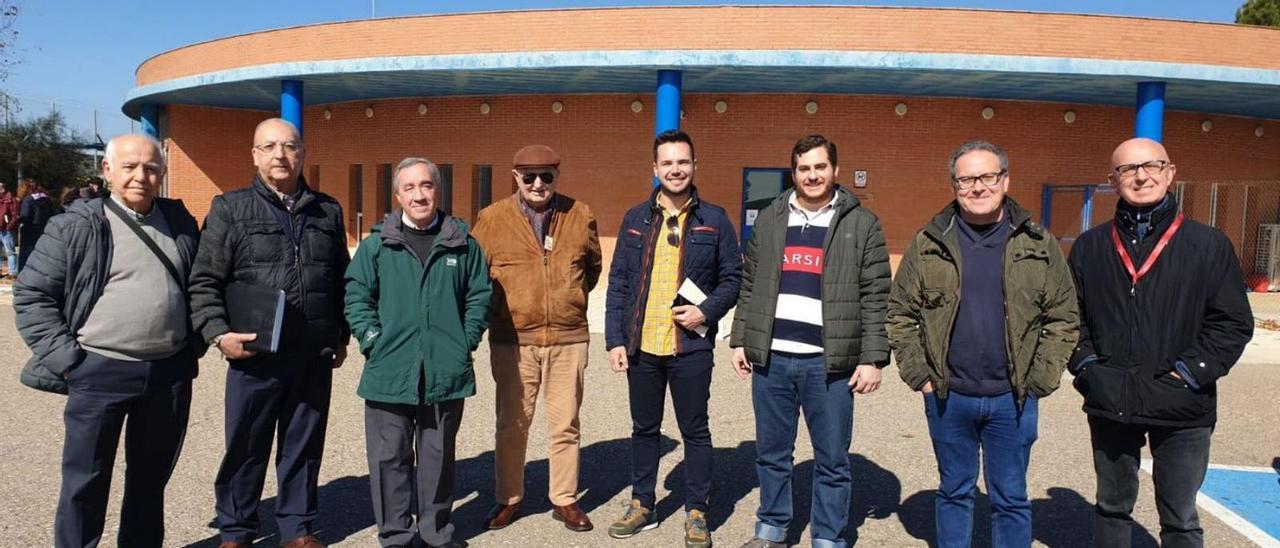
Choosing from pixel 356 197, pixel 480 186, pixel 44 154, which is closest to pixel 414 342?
pixel 480 186

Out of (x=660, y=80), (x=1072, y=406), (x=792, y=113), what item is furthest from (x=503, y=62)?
(x=1072, y=406)

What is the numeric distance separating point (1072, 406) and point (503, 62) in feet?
32.5

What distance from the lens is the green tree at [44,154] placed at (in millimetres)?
30297

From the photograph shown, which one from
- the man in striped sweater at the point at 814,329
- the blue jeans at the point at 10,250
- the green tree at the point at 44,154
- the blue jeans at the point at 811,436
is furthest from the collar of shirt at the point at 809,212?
the green tree at the point at 44,154

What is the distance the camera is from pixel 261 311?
330 centimetres

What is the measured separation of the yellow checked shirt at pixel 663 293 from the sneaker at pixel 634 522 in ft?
2.46

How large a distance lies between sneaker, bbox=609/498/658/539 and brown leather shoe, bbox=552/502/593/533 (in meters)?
0.12

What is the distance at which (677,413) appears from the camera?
3.85m

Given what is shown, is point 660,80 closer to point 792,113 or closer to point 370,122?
point 792,113

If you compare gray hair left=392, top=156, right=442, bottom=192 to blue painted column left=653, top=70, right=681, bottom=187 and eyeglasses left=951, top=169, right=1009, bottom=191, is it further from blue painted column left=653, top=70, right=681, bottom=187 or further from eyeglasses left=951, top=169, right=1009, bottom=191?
blue painted column left=653, top=70, right=681, bottom=187

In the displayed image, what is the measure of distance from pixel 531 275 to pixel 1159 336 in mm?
2549

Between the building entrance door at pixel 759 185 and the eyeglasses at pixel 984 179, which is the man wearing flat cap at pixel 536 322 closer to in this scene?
the eyeglasses at pixel 984 179

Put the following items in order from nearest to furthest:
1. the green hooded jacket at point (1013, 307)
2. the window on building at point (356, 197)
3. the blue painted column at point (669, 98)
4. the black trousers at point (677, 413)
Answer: the green hooded jacket at point (1013, 307)
the black trousers at point (677, 413)
the blue painted column at point (669, 98)
the window on building at point (356, 197)

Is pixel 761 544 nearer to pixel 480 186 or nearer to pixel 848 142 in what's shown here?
pixel 848 142
